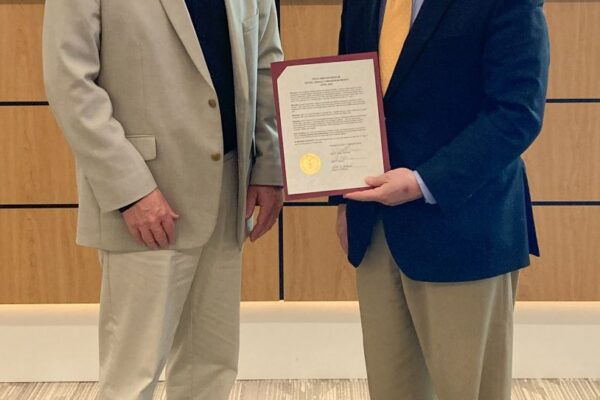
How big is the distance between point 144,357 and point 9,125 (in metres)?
1.42

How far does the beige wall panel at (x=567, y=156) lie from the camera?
2.65 m

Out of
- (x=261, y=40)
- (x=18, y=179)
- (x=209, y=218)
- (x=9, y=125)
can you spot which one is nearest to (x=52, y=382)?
(x=18, y=179)

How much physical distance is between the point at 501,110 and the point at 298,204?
1.49 metres

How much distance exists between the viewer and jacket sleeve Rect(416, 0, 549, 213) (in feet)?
4.15

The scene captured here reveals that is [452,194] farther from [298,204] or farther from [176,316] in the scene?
[298,204]

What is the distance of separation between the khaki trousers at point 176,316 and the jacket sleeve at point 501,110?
0.59 meters

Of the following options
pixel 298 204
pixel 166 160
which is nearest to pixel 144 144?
pixel 166 160

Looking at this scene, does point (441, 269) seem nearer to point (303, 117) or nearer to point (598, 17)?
point (303, 117)

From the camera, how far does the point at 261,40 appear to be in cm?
183

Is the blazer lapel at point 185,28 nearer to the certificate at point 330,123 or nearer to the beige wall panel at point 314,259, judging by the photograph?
the certificate at point 330,123

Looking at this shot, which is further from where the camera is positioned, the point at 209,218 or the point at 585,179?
the point at 585,179

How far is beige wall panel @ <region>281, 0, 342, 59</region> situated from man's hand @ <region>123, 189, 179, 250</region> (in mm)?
1247

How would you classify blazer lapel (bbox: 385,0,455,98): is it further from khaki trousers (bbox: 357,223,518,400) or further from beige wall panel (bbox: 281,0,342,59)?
beige wall panel (bbox: 281,0,342,59)

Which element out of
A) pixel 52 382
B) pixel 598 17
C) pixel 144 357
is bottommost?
pixel 52 382
